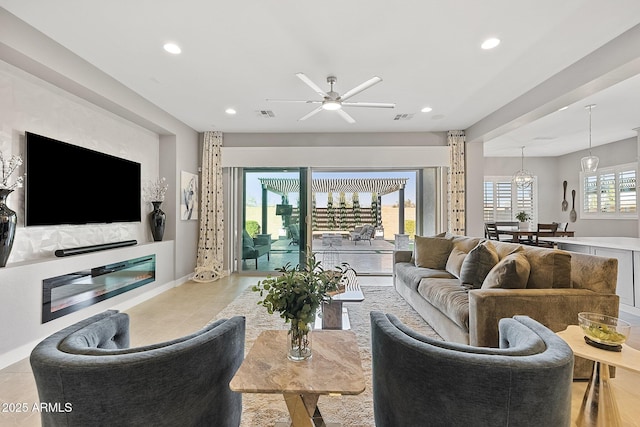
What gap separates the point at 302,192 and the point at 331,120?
1.57 metres

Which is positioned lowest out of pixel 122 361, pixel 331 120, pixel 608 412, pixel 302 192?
pixel 608 412

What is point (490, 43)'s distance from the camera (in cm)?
278

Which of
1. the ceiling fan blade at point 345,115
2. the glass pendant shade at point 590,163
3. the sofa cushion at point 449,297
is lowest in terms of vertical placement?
the sofa cushion at point 449,297

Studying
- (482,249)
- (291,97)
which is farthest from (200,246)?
(482,249)

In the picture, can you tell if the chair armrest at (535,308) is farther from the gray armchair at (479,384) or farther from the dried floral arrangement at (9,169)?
the dried floral arrangement at (9,169)

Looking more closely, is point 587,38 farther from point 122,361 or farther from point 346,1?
point 122,361

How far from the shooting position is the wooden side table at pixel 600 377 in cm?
147

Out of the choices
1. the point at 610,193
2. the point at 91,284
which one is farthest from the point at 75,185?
the point at 610,193

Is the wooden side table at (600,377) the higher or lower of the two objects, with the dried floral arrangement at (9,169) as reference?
lower

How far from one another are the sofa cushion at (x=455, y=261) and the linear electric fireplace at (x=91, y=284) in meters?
4.05

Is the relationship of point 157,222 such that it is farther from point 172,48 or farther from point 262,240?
point 172,48

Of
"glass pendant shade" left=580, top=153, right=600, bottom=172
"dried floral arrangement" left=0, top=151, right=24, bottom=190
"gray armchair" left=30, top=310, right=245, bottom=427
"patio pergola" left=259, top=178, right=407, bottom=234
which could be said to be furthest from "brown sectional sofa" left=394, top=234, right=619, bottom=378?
"patio pergola" left=259, top=178, right=407, bottom=234

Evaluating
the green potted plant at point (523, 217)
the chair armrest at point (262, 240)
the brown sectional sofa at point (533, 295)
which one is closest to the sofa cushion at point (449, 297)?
the brown sectional sofa at point (533, 295)

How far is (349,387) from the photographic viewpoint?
1196mm
